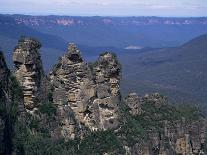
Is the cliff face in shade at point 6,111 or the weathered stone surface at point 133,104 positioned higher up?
the cliff face in shade at point 6,111

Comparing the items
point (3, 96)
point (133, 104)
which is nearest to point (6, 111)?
point (3, 96)

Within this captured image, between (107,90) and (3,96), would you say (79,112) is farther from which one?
(3,96)

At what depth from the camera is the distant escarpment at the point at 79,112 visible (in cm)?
4131

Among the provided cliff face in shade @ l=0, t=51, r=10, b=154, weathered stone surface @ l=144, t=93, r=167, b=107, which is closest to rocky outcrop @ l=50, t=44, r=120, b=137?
weathered stone surface @ l=144, t=93, r=167, b=107

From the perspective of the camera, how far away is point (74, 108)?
46.2 m

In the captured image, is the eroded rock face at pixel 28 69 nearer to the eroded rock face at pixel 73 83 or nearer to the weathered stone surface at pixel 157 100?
the eroded rock face at pixel 73 83

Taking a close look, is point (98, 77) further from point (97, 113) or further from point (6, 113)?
point (6, 113)

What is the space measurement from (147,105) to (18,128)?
66.3ft

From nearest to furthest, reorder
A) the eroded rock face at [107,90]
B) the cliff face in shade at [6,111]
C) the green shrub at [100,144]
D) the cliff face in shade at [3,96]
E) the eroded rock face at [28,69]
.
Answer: the cliff face in shade at [3,96], the cliff face in shade at [6,111], the eroded rock face at [28,69], the green shrub at [100,144], the eroded rock face at [107,90]

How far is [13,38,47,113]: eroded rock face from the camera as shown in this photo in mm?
42469

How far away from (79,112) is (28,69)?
6.22 metres

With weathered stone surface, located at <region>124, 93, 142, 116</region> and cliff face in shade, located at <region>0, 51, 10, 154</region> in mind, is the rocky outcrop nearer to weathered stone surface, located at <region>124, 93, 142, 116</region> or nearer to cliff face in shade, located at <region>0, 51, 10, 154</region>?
weathered stone surface, located at <region>124, 93, 142, 116</region>

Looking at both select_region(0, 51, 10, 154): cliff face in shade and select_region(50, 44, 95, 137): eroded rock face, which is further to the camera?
select_region(50, 44, 95, 137): eroded rock face

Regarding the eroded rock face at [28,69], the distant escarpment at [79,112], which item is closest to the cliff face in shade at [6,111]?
the distant escarpment at [79,112]
